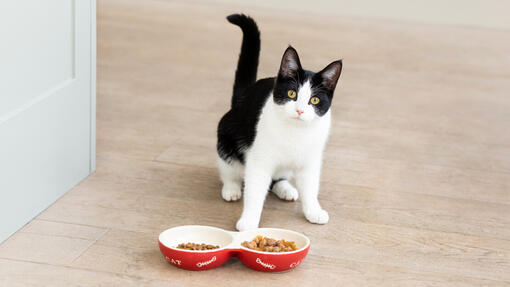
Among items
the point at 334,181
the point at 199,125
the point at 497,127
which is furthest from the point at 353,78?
the point at 334,181

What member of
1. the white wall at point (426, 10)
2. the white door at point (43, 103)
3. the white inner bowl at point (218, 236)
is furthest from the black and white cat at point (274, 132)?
the white wall at point (426, 10)

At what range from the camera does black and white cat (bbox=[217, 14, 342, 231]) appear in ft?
5.52

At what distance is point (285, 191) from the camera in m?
2.07

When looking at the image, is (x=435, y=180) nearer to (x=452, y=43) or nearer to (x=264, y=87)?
(x=264, y=87)

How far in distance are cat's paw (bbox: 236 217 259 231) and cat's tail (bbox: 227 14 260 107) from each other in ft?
1.30

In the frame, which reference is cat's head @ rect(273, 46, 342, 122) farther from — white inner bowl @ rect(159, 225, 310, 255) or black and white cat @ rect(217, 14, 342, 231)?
white inner bowl @ rect(159, 225, 310, 255)

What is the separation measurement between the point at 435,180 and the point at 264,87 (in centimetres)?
80

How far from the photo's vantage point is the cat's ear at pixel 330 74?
1.66 meters

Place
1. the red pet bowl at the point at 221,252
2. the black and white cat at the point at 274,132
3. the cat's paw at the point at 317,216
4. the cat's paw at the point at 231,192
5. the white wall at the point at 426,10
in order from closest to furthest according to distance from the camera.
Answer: the red pet bowl at the point at 221,252, the black and white cat at the point at 274,132, the cat's paw at the point at 317,216, the cat's paw at the point at 231,192, the white wall at the point at 426,10

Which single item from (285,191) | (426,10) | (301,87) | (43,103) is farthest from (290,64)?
(426,10)

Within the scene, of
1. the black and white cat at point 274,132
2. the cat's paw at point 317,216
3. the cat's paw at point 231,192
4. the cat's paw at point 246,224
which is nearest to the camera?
the black and white cat at point 274,132

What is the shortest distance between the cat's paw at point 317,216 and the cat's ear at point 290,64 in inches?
17.6

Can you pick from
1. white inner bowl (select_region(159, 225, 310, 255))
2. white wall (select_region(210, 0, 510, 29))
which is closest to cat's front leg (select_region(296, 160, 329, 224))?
white inner bowl (select_region(159, 225, 310, 255))

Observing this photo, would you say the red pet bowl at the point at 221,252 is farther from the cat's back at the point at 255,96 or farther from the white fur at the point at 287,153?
the cat's back at the point at 255,96
